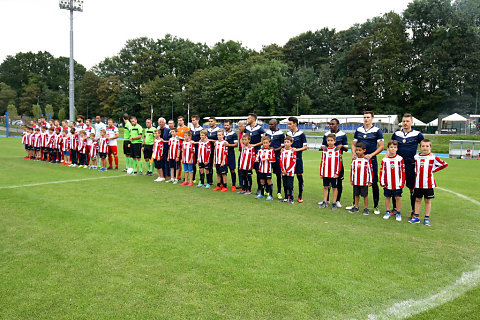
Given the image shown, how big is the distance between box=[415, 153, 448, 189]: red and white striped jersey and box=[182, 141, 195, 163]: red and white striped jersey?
591 centimetres

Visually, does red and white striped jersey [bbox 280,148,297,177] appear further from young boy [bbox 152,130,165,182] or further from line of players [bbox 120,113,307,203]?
young boy [bbox 152,130,165,182]

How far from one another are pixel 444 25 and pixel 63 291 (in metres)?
68.6

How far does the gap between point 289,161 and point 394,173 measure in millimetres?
2228

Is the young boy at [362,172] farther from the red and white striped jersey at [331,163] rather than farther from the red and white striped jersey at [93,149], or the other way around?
the red and white striped jersey at [93,149]

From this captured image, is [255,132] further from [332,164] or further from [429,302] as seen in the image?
→ [429,302]

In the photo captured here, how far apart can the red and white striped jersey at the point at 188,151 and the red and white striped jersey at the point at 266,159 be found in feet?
8.05

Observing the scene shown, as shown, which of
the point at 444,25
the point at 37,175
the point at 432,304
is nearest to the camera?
the point at 432,304

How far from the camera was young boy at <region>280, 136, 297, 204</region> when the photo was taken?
781cm

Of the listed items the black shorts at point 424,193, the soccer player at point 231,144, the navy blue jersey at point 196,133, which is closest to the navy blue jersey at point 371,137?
the black shorts at point 424,193

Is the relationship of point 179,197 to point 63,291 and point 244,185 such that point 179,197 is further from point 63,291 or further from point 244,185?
point 63,291

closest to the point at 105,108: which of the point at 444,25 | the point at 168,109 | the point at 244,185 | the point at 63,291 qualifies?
the point at 168,109

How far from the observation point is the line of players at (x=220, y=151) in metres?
Answer: 8.22

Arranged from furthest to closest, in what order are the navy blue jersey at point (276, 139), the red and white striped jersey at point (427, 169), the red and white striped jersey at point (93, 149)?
the red and white striped jersey at point (93, 149) → the navy blue jersey at point (276, 139) → the red and white striped jersey at point (427, 169)

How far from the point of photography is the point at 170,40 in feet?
258
